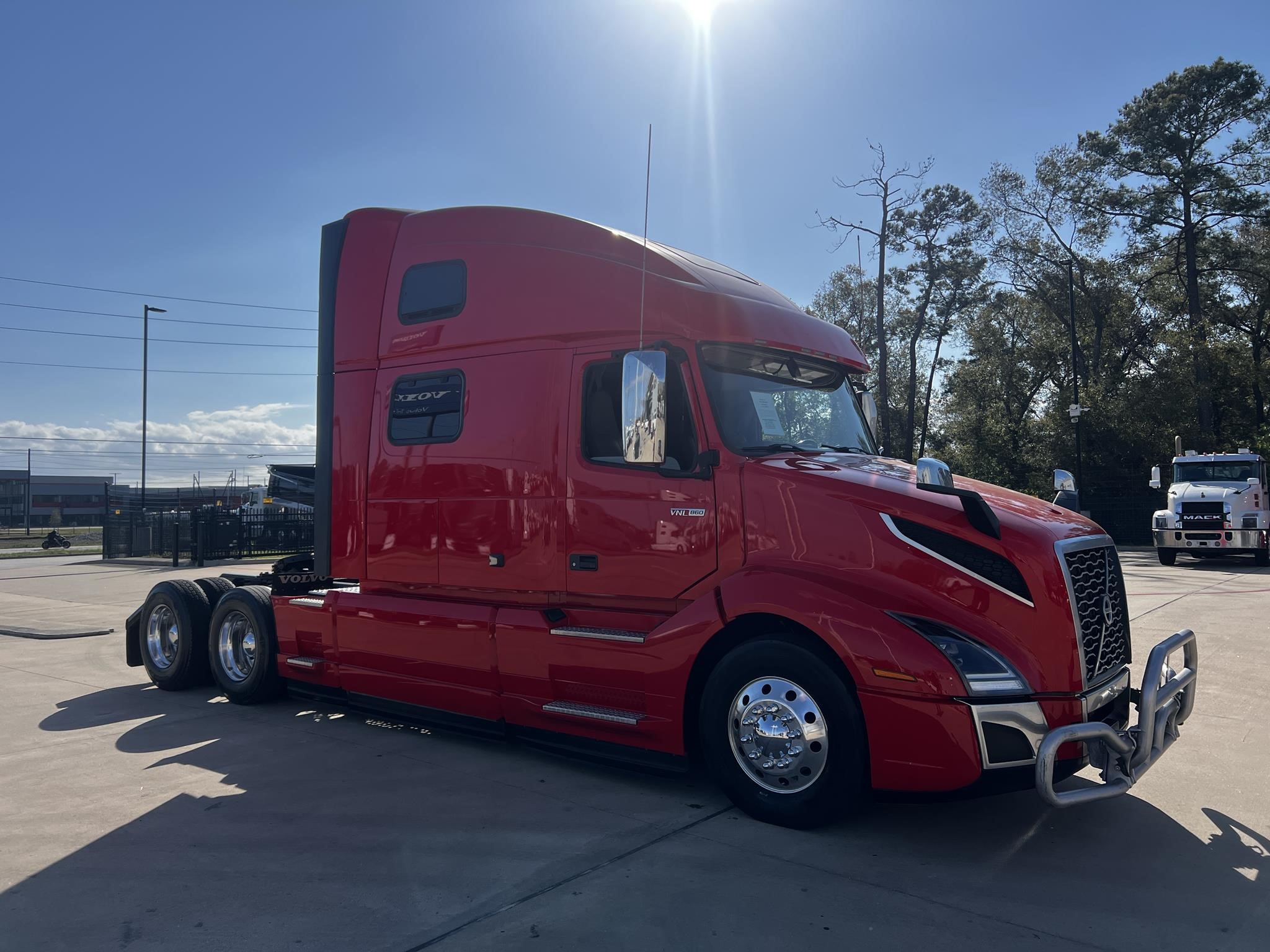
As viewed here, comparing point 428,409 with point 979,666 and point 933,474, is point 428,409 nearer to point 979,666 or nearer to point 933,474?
point 933,474

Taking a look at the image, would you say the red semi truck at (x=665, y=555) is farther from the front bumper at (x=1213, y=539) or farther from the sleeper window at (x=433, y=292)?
the front bumper at (x=1213, y=539)

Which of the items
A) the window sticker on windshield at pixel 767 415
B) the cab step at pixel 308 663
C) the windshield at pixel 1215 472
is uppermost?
the windshield at pixel 1215 472

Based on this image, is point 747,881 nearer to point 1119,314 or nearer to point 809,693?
point 809,693

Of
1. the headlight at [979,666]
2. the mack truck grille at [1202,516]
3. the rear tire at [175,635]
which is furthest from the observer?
the mack truck grille at [1202,516]

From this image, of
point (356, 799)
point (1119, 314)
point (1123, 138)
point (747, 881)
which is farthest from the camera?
point (1119, 314)

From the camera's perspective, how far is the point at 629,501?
213 inches

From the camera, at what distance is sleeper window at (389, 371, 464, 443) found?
20.9 ft

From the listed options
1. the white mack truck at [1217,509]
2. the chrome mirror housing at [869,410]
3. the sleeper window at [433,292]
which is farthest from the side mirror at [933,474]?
the white mack truck at [1217,509]

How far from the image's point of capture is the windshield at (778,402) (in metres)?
5.29

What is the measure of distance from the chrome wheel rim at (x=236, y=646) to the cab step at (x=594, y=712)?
3516 mm

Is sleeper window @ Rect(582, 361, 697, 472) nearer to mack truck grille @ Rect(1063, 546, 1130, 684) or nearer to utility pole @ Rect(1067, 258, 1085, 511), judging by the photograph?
mack truck grille @ Rect(1063, 546, 1130, 684)

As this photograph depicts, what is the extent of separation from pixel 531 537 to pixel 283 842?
216 centimetres

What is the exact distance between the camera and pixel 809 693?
4.58 m

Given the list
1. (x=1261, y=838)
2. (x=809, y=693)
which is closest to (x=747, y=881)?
(x=809, y=693)
